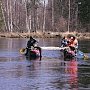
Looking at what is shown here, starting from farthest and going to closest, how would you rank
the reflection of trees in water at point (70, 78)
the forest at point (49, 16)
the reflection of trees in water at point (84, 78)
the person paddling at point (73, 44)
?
1. the forest at point (49, 16)
2. the person paddling at point (73, 44)
3. the reflection of trees in water at point (84, 78)
4. the reflection of trees in water at point (70, 78)

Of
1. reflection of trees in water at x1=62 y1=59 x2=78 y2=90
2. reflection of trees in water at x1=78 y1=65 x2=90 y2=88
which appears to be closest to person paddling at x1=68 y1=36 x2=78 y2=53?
reflection of trees in water at x1=62 y1=59 x2=78 y2=90

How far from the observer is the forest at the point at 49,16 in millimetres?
102688

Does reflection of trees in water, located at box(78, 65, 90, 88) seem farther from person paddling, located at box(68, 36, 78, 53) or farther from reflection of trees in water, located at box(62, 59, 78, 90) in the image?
person paddling, located at box(68, 36, 78, 53)

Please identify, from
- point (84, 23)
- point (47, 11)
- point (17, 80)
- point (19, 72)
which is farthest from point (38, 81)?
point (47, 11)

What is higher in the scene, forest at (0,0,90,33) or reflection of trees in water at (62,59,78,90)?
forest at (0,0,90,33)

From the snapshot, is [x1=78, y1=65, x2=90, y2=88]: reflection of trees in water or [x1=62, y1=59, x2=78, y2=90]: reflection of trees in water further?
[x1=78, y1=65, x2=90, y2=88]: reflection of trees in water

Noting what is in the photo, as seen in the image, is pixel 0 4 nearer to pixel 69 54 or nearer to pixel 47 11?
pixel 47 11

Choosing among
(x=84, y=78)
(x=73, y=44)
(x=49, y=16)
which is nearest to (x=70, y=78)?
(x=84, y=78)

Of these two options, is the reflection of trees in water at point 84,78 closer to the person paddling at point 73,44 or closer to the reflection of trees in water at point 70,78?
the reflection of trees in water at point 70,78

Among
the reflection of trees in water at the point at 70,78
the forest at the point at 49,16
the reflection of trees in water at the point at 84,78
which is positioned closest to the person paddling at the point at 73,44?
the reflection of trees in water at the point at 70,78

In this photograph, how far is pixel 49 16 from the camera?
404 feet

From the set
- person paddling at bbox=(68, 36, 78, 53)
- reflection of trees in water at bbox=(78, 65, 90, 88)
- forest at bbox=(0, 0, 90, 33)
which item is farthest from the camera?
forest at bbox=(0, 0, 90, 33)

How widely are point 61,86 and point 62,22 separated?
303 feet

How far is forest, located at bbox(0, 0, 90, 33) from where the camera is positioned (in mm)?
102688
